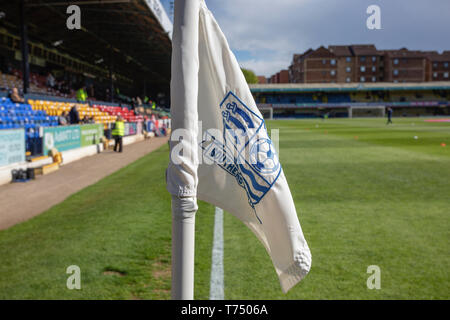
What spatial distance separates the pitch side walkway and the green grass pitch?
1.46 feet

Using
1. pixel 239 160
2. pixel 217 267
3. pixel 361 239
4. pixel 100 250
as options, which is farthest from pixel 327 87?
pixel 239 160

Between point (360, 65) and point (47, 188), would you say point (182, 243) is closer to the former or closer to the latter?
point (47, 188)

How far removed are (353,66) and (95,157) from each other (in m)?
95.7

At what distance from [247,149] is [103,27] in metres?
29.0

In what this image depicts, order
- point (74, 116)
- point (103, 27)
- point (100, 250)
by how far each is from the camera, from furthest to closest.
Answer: point (103, 27) < point (74, 116) < point (100, 250)

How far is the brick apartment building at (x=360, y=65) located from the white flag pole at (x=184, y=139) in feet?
332

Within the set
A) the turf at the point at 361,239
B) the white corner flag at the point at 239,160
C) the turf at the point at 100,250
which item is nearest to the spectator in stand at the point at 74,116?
the turf at the point at 100,250

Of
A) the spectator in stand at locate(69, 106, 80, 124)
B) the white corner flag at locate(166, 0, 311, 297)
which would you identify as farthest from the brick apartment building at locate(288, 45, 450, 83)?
the white corner flag at locate(166, 0, 311, 297)

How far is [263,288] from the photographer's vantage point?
4133 mm

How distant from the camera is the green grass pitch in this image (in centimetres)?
415

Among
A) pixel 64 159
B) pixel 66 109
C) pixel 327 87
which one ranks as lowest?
pixel 64 159

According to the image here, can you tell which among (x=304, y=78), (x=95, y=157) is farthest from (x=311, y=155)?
(x=304, y=78)

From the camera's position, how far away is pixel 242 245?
560 cm

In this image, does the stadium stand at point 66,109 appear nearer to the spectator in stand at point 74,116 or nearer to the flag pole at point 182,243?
the spectator in stand at point 74,116
